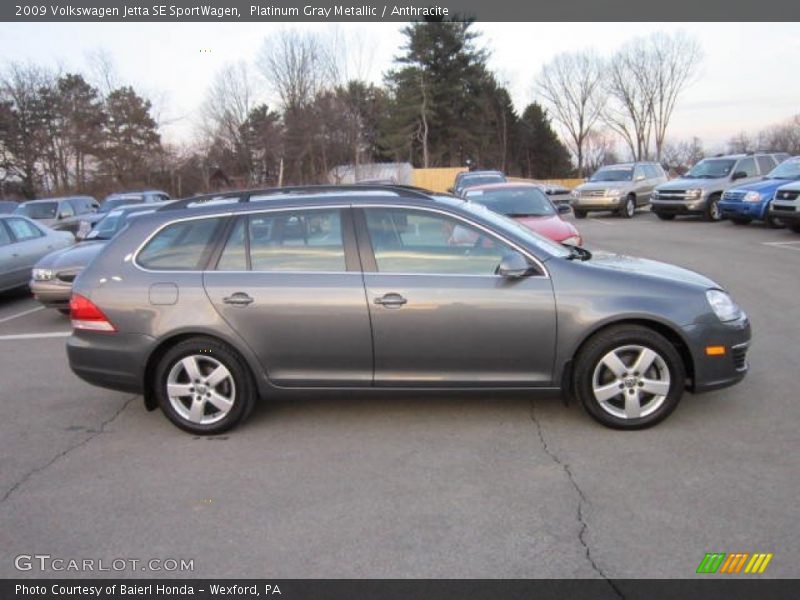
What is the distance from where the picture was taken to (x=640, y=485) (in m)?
3.53

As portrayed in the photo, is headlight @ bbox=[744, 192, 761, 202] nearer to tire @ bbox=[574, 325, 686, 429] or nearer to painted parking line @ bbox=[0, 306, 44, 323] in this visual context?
tire @ bbox=[574, 325, 686, 429]

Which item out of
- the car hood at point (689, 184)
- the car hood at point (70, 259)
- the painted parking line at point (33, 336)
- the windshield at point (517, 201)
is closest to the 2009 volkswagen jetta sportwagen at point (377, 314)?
the painted parking line at point (33, 336)

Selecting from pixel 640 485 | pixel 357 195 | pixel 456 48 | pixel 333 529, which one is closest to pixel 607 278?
pixel 640 485

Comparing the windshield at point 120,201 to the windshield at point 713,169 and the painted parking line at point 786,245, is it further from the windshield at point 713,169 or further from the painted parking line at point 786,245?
the windshield at point 713,169

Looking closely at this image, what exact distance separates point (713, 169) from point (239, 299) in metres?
18.8

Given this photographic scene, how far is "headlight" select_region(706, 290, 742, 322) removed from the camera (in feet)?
13.9

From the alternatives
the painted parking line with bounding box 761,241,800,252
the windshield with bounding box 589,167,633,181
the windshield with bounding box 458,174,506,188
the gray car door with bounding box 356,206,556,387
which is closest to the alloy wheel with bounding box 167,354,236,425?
the gray car door with bounding box 356,206,556,387

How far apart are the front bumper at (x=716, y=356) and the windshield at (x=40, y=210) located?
66.2ft

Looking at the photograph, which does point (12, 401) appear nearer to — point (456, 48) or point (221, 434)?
point (221, 434)

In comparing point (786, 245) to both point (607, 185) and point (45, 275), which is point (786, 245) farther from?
point (45, 275)

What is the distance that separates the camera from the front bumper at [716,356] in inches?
164

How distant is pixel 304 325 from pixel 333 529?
1517 millimetres

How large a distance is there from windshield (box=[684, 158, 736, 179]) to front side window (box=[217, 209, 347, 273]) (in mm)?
17780

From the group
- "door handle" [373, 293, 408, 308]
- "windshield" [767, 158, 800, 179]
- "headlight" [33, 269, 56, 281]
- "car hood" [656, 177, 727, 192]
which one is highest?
"windshield" [767, 158, 800, 179]
